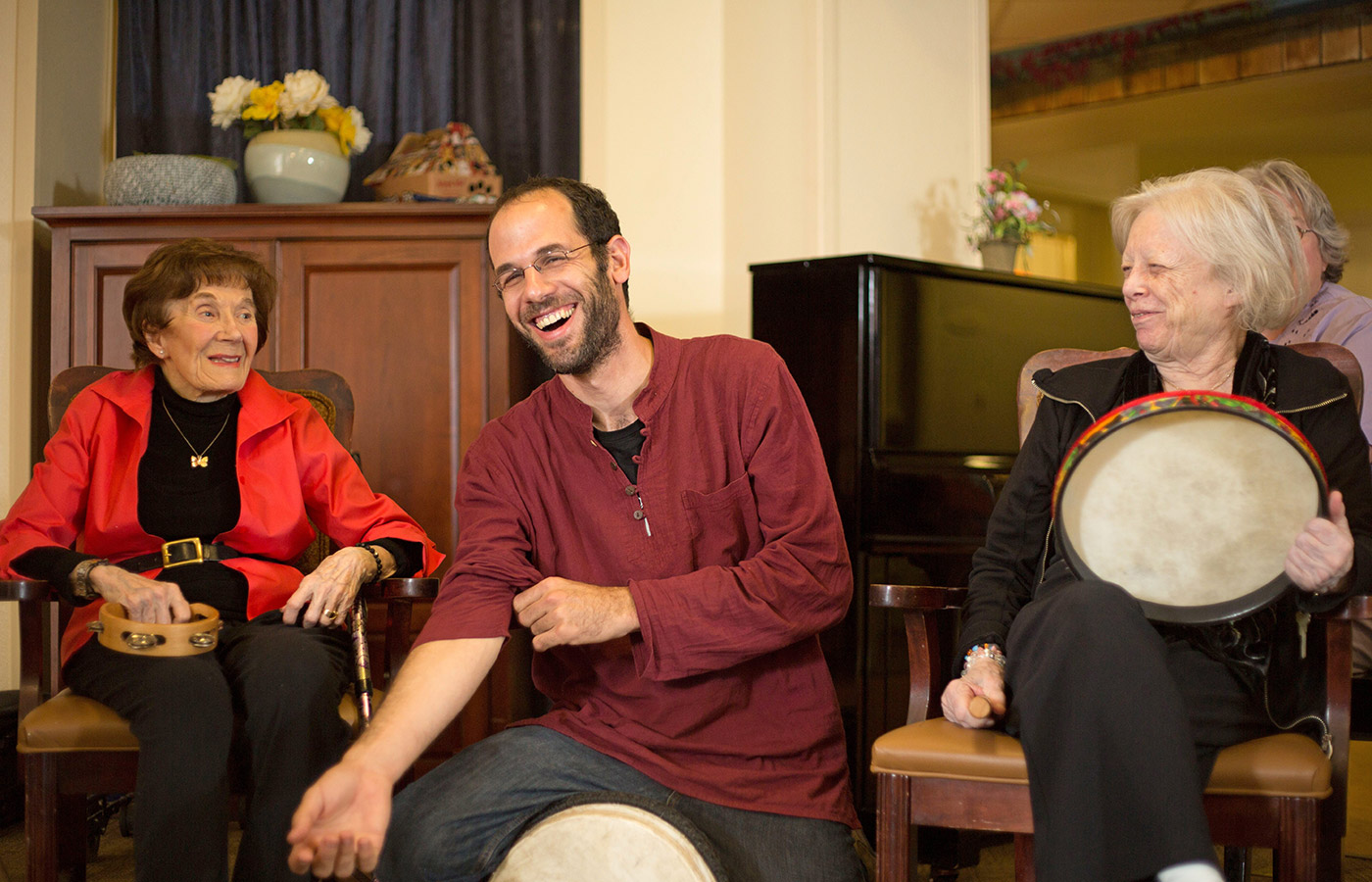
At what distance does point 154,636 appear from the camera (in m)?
2.01

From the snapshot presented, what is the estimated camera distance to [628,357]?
1.98 meters

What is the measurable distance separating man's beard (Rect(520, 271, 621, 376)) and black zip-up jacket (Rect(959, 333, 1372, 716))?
73 centimetres

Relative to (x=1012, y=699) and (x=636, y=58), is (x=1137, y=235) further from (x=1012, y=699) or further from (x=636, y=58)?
(x=636, y=58)

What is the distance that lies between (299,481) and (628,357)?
37.2 inches

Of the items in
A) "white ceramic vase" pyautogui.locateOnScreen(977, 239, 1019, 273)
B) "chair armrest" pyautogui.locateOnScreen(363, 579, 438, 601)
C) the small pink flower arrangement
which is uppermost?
the small pink flower arrangement

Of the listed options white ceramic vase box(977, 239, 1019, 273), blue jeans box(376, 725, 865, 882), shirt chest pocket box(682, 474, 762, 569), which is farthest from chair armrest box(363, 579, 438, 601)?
white ceramic vase box(977, 239, 1019, 273)

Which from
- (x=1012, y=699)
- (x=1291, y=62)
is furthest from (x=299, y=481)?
(x=1291, y=62)

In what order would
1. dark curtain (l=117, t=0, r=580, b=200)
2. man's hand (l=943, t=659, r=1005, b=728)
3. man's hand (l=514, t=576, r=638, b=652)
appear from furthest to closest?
dark curtain (l=117, t=0, r=580, b=200)
man's hand (l=943, t=659, r=1005, b=728)
man's hand (l=514, t=576, r=638, b=652)

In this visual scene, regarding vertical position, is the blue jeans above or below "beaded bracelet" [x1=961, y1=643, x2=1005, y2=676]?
below

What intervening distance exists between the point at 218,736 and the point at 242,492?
1.95 feet

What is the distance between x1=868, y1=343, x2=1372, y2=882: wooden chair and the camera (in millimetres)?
1627

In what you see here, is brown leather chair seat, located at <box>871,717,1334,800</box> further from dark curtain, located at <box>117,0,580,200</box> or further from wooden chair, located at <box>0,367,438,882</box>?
dark curtain, located at <box>117,0,580,200</box>

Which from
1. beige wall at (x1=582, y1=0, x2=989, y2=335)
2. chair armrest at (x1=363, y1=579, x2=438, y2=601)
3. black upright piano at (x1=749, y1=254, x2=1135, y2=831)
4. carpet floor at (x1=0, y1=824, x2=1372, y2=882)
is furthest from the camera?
beige wall at (x1=582, y1=0, x2=989, y2=335)

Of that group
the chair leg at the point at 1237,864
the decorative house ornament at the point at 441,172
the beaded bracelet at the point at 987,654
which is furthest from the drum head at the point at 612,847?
the decorative house ornament at the point at 441,172
